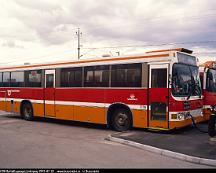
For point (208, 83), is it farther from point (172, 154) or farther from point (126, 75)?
Answer: point (172, 154)

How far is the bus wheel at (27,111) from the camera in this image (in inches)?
703

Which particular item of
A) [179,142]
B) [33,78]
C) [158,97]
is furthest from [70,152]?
[33,78]

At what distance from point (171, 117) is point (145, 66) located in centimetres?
218

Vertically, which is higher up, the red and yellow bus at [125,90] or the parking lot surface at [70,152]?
the red and yellow bus at [125,90]

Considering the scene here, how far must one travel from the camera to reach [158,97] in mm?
11898

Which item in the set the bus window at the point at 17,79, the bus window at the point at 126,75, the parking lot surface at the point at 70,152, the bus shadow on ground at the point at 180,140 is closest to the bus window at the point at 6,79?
the bus window at the point at 17,79

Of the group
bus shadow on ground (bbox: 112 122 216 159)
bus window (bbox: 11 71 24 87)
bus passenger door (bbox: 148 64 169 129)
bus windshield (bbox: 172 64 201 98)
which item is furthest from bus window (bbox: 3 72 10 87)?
bus windshield (bbox: 172 64 201 98)

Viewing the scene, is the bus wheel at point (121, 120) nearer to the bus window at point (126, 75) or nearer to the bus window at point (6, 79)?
the bus window at point (126, 75)

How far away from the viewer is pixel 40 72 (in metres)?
17.0

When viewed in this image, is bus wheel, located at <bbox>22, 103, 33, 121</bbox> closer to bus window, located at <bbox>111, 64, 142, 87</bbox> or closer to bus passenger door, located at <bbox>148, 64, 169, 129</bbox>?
bus window, located at <bbox>111, 64, 142, 87</bbox>

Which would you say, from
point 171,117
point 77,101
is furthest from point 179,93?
point 77,101

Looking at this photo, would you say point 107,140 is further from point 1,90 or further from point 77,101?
point 1,90

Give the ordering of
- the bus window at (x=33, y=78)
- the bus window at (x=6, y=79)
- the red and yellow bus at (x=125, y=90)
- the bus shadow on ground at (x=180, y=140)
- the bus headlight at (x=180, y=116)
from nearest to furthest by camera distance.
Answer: the bus shadow on ground at (x=180, y=140), the bus headlight at (x=180, y=116), the red and yellow bus at (x=125, y=90), the bus window at (x=33, y=78), the bus window at (x=6, y=79)

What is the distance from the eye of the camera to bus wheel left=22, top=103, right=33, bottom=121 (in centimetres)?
1785
